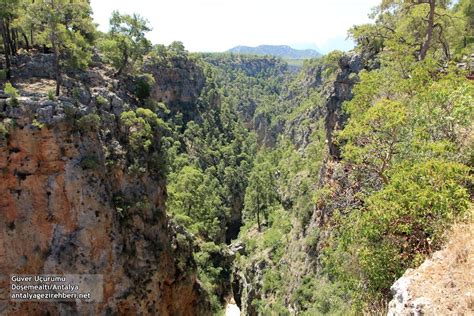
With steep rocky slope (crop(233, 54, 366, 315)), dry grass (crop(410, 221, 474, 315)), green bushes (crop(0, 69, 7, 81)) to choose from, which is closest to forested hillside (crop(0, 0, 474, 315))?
green bushes (crop(0, 69, 7, 81))

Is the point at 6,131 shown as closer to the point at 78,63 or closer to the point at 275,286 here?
the point at 78,63

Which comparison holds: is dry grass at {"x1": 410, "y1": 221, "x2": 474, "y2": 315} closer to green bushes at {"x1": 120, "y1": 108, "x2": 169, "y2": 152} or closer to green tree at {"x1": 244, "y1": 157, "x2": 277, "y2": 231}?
green bushes at {"x1": 120, "y1": 108, "x2": 169, "y2": 152}

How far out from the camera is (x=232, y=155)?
333 feet

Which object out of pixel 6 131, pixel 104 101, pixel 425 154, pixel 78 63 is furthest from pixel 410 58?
pixel 6 131

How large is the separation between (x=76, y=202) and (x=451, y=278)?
21.9 meters

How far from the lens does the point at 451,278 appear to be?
8.99m

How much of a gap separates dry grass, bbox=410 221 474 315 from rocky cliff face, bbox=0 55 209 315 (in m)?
20.8

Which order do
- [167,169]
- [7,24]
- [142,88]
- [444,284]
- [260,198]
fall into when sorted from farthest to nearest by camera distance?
[260,198], [142,88], [167,169], [7,24], [444,284]

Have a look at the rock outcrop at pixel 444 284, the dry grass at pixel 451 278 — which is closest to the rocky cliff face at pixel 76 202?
the rock outcrop at pixel 444 284

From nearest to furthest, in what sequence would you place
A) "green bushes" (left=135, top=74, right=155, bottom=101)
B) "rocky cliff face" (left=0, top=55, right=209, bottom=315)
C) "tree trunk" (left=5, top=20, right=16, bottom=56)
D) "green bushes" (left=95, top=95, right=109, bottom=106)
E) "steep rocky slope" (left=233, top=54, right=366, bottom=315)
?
1. "rocky cliff face" (left=0, top=55, right=209, bottom=315)
2. "green bushes" (left=95, top=95, right=109, bottom=106)
3. "tree trunk" (left=5, top=20, right=16, bottom=56)
4. "green bushes" (left=135, top=74, right=155, bottom=101)
5. "steep rocky slope" (left=233, top=54, right=366, bottom=315)

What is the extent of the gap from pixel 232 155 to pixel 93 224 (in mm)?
77763

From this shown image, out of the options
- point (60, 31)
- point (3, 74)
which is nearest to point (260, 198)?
point (60, 31)

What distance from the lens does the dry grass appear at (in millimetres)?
8203

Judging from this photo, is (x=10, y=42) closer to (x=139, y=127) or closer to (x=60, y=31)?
(x=60, y=31)
